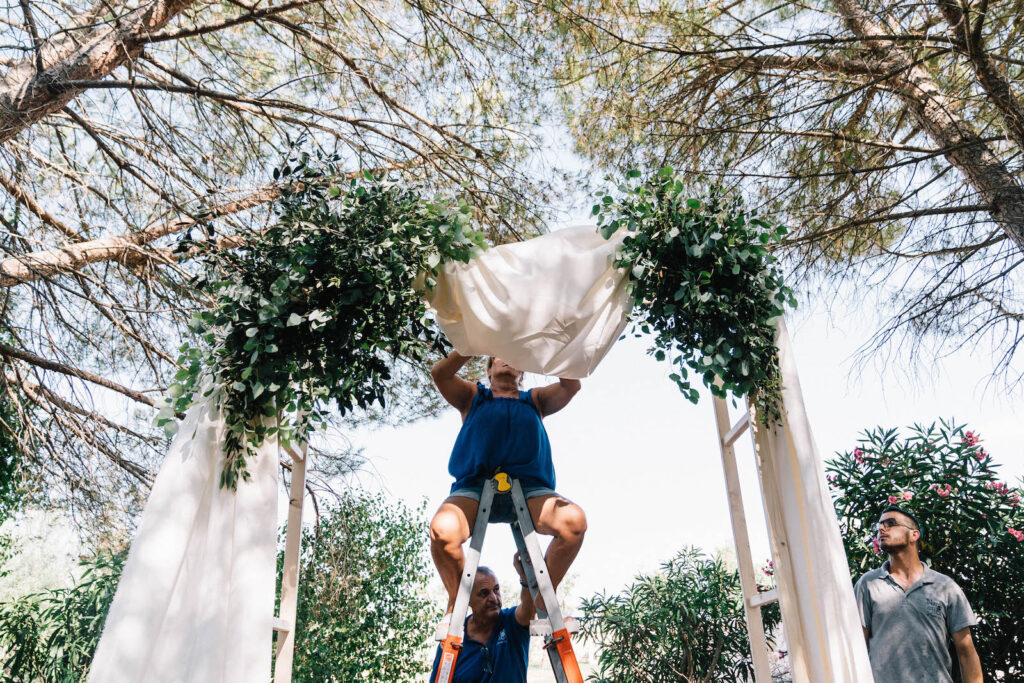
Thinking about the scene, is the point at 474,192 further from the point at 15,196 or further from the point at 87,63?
the point at 15,196

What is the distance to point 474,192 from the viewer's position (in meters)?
4.02

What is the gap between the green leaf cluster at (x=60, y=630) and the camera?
17.1 ft

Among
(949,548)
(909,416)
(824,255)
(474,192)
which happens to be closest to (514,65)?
(474,192)

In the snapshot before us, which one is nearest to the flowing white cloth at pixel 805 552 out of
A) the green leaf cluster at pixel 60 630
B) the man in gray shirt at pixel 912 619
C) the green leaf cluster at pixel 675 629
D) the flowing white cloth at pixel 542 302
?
the flowing white cloth at pixel 542 302

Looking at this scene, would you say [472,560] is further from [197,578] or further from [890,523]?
[890,523]

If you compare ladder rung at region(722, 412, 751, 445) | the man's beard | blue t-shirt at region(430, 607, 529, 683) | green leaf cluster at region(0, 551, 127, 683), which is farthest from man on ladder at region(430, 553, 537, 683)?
green leaf cluster at region(0, 551, 127, 683)

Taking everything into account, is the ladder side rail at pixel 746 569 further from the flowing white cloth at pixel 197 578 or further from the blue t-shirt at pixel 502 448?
the flowing white cloth at pixel 197 578

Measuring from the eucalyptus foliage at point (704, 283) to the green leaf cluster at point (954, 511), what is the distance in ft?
6.80

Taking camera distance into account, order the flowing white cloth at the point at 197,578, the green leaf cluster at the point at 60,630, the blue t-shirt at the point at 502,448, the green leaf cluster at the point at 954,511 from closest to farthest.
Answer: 1. the flowing white cloth at the point at 197,578
2. the blue t-shirt at the point at 502,448
3. the green leaf cluster at the point at 954,511
4. the green leaf cluster at the point at 60,630

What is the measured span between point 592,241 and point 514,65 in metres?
1.89

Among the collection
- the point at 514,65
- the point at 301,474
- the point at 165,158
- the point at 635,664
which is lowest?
the point at 635,664

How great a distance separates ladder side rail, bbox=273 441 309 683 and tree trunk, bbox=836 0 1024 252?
308 centimetres

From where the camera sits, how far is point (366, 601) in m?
6.22

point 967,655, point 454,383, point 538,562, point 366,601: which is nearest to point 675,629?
point 967,655
